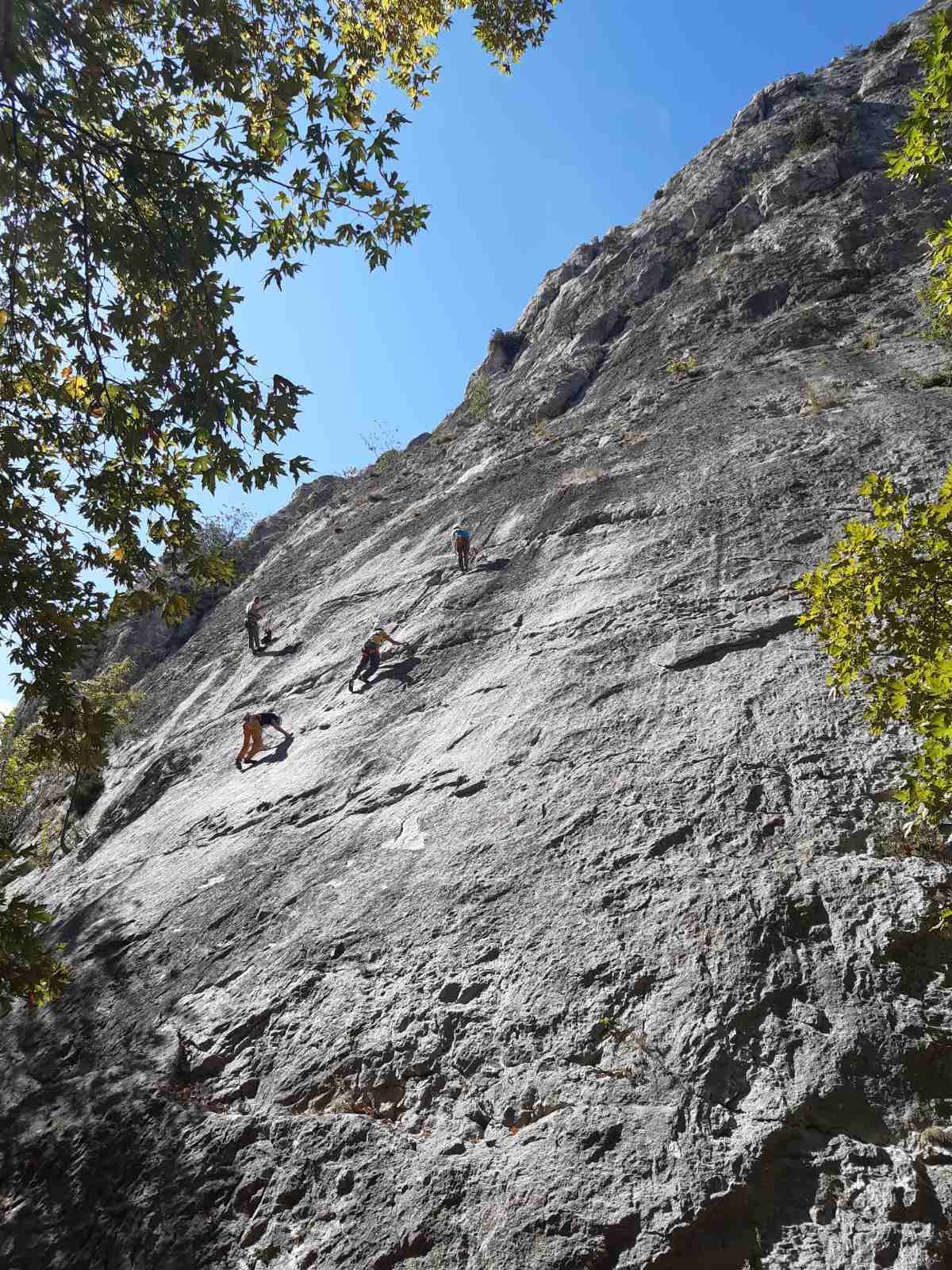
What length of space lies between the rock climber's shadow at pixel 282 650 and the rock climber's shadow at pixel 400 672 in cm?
391

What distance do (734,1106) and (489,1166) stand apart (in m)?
1.38

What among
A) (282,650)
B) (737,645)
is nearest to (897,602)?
(737,645)

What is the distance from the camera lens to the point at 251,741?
440 inches

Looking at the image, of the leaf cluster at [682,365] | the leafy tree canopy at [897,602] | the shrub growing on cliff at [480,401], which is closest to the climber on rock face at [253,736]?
the leafy tree canopy at [897,602]

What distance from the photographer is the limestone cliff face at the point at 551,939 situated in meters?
3.62

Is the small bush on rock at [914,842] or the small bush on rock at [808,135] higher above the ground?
the small bush on rock at [808,135]

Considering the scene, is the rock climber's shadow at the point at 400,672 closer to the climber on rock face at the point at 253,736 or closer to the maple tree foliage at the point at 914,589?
the climber on rock face at the point at 253,736

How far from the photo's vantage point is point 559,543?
456 inches

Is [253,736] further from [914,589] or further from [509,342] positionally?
[509,342]

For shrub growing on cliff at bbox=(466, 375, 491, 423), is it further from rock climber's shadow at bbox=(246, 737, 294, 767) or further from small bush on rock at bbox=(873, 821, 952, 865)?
small bush on rock at bbox=(873, 821, 952, 865)

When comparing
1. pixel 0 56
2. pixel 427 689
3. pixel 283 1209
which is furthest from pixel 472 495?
pixel 283 1209

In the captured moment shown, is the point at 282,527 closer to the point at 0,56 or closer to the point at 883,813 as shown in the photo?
the point at 0,56

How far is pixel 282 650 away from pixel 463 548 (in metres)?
4.60

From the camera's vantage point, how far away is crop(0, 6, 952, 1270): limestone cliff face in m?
3.62
